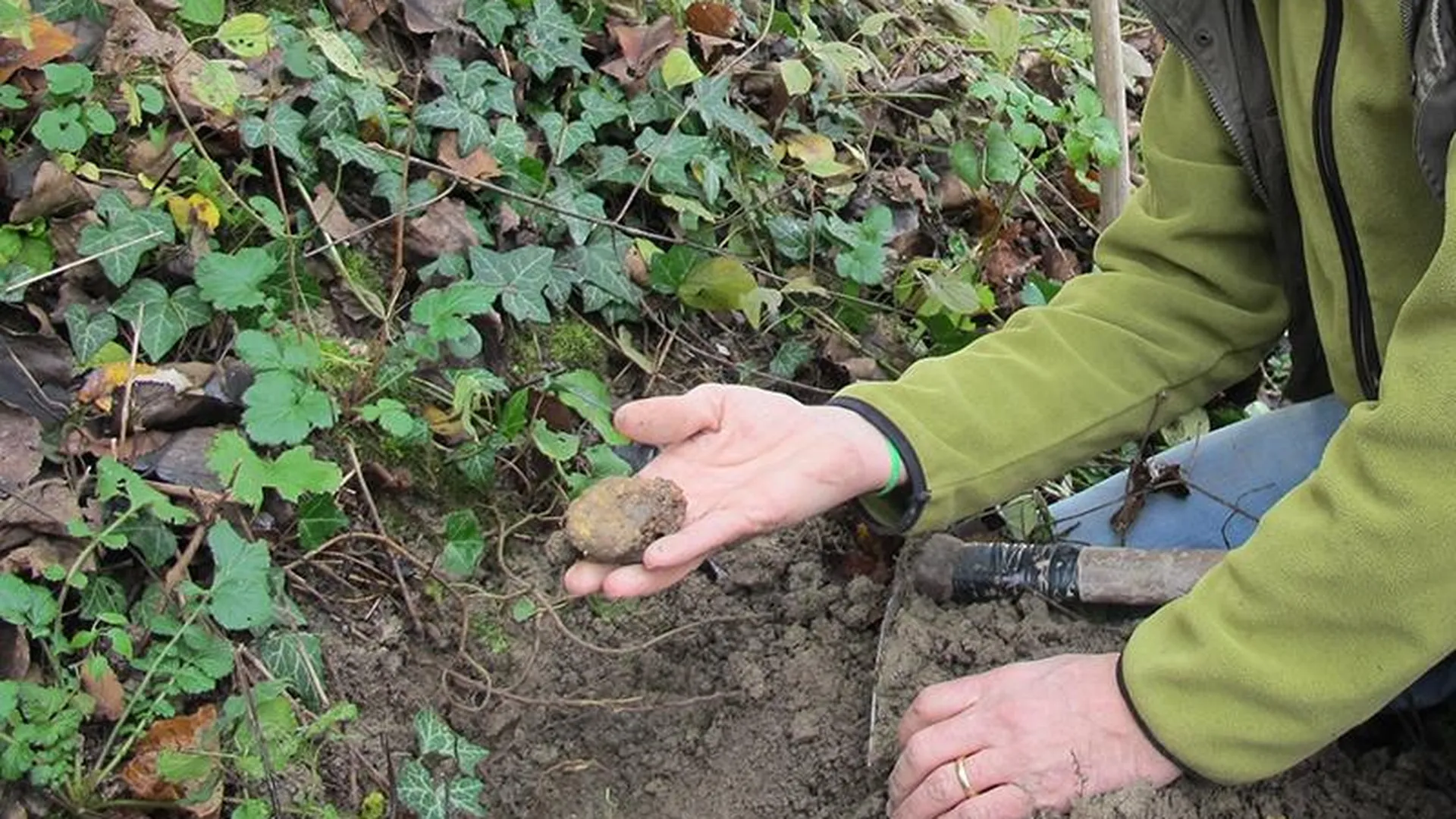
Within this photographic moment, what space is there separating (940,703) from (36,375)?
131 cm

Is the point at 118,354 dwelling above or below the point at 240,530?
above

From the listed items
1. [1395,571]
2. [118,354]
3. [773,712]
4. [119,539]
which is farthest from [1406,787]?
[118,354]

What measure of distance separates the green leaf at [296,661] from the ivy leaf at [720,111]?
1272 mm

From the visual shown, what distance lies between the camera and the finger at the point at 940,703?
1.76m

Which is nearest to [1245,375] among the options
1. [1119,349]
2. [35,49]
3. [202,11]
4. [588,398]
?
[1119,349]

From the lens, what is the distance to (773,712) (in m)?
2.13

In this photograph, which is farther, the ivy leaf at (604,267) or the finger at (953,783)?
the ivy leaf at (604,267)

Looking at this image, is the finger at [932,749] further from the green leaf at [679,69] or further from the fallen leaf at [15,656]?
the green leaf at [679,69]

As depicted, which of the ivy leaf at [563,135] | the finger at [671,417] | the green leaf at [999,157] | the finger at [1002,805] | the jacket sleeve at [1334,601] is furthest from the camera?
the green leaf at [999,157]

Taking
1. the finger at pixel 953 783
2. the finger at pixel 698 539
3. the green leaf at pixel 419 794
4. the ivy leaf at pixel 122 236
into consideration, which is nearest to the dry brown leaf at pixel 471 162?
the ivy leaf at pixel 122 236

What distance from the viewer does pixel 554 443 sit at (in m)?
2.21

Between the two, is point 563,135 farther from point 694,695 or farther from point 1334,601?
point 1334,601

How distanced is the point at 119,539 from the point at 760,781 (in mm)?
902

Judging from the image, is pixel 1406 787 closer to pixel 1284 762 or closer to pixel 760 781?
pixel 1284 762
